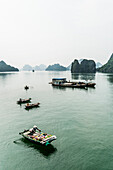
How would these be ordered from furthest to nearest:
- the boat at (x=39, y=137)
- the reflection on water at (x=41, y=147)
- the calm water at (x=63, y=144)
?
the boat at (x=39, y=137), the reflection on water at (x=41, y=147), the calm water at (x=63, y=144)

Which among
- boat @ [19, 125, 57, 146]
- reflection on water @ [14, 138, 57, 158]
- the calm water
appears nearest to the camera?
the calm water

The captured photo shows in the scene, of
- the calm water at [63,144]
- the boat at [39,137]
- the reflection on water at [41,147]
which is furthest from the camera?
the boat at [39,137]

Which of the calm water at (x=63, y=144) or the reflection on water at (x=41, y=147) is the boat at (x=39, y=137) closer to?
the reflection on water at (x=41, y=147)

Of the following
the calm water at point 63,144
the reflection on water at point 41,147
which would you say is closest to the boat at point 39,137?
the reflection on water at point 41,147

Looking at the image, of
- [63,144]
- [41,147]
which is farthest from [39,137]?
[63,144]

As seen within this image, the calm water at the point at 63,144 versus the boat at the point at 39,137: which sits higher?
the boat at the point at 39,137

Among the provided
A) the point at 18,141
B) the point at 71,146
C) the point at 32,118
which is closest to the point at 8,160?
the point at 18,141

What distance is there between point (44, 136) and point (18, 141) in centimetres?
590

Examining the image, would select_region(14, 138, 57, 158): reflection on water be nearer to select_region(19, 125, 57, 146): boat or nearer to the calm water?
the calm water

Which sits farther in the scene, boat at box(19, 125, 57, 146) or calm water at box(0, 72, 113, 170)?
boat at box(19, 125, 57, 146)

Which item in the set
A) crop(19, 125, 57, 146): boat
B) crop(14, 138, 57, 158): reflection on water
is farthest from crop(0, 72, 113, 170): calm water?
crop(19, 125, 57, 146): boat

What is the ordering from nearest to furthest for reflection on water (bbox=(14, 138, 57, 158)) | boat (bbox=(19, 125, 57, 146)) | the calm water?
the calm water → reflection on water (bbox=(14, 138, 57, 158)) → boat (bbox=(19, 125, 57, 146))

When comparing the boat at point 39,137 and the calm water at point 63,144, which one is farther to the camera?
the boat at point 39,137

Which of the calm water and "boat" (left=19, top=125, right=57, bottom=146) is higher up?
"boat" (left=19, top=125, right=57, bottom=146)
